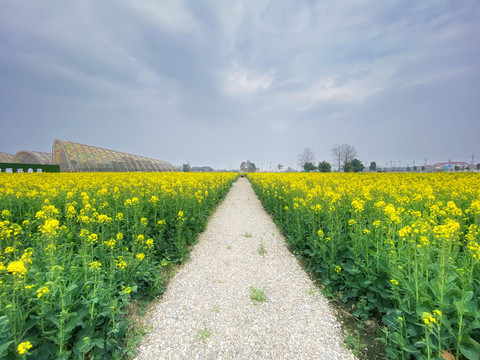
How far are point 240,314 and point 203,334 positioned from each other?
75cm

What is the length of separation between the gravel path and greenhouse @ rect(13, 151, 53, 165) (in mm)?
48500

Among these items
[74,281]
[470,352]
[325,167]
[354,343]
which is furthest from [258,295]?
[325,167]

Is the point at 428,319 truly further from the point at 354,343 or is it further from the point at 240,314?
the point at 240,314

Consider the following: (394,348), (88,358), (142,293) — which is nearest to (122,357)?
(88,358)

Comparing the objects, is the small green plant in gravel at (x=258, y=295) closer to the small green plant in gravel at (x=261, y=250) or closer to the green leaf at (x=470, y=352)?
the small green plant in gravel at (x=261, y=250)

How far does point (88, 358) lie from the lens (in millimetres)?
2611

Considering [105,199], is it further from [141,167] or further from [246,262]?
[141,167]

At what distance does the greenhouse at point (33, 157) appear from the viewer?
39.0 metres

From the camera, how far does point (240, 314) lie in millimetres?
3705

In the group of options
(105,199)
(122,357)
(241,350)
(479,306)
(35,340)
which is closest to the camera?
(35,340)

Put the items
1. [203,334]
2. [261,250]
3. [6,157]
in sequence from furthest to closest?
[6,157] → [261,250] → [203,334]

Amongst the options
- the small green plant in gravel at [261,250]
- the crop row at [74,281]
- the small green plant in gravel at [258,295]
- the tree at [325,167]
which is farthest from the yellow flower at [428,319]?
the tree at [325,167]

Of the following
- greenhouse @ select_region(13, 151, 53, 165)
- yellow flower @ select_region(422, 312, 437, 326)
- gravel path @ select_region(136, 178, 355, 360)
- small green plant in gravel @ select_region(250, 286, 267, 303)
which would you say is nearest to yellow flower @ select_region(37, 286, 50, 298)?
gravel path @ select_region(136, 178, 355, 360)

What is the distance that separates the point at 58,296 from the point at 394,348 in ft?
13.9
